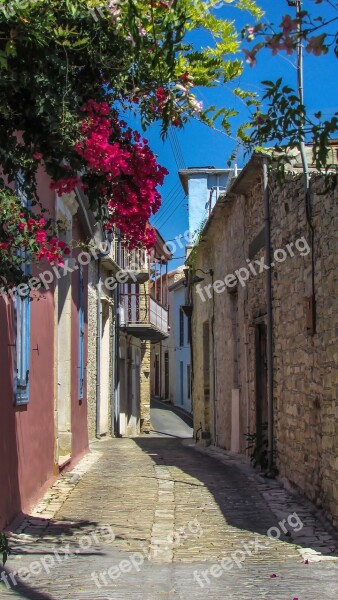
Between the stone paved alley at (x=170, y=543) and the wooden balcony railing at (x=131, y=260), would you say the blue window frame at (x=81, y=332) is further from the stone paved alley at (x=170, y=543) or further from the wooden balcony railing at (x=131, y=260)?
the wooden balcony railing at (x=131, y=260)

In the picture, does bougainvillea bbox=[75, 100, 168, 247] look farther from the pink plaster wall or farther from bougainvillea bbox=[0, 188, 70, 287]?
the pink plaster wall

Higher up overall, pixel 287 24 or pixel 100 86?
pixel 100 86

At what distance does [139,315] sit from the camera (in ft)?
73.6

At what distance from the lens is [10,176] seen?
190 inches

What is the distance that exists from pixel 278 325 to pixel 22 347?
3405 mm

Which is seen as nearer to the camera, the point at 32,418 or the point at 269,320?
the point at 32,418

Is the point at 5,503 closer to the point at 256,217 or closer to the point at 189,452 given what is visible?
the point at 256,217

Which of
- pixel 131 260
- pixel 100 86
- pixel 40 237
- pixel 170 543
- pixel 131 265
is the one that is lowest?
pixel 170 543

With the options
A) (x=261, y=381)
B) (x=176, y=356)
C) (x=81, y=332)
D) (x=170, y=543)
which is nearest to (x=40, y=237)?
(x=170, y=543)

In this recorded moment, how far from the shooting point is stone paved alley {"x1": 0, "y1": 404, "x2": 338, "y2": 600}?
4.89 metres

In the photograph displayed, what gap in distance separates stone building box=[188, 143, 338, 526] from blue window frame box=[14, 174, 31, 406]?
2656mm

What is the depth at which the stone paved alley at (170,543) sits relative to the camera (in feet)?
16.0

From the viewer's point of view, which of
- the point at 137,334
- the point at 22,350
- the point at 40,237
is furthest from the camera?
the point at 137,334

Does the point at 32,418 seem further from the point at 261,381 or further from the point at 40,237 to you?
the point at 261,381
